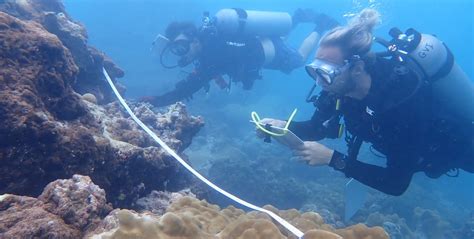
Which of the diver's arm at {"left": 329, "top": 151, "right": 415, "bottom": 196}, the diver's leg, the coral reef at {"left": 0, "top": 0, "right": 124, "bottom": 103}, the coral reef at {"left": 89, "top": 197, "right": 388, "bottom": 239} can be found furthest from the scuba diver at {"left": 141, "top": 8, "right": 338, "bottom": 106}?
the coral reef at {"left": 89, "top": 197, "right": 388, "bottom": 239}

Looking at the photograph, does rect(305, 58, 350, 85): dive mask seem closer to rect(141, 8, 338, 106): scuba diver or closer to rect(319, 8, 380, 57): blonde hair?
rect(319, 8, 380, 57): blonde hair

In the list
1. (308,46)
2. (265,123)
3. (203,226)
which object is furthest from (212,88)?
(203,226)

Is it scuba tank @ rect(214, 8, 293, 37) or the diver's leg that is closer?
scuba tank @ rect(214, 8, 293, 37)

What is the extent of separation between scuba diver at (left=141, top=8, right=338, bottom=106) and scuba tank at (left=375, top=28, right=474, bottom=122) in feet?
17.7

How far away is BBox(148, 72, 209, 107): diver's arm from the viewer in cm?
889

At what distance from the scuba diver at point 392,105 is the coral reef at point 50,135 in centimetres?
210

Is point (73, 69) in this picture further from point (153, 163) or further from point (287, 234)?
point (287, 234)

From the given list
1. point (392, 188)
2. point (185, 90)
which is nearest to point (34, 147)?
point (392, 188)

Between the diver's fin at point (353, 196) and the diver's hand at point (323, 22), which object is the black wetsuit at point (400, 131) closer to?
the diver's fin at point (353, 196)

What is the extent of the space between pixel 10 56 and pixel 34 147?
109 cm

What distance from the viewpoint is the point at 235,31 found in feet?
35.9

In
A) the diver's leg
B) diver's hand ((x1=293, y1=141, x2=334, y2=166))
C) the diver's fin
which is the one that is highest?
the diver's leg

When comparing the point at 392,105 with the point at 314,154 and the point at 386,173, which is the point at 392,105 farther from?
the point at 314,154

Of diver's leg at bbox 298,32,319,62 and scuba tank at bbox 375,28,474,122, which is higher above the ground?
diver's leg at bbox 298,32,319,62
